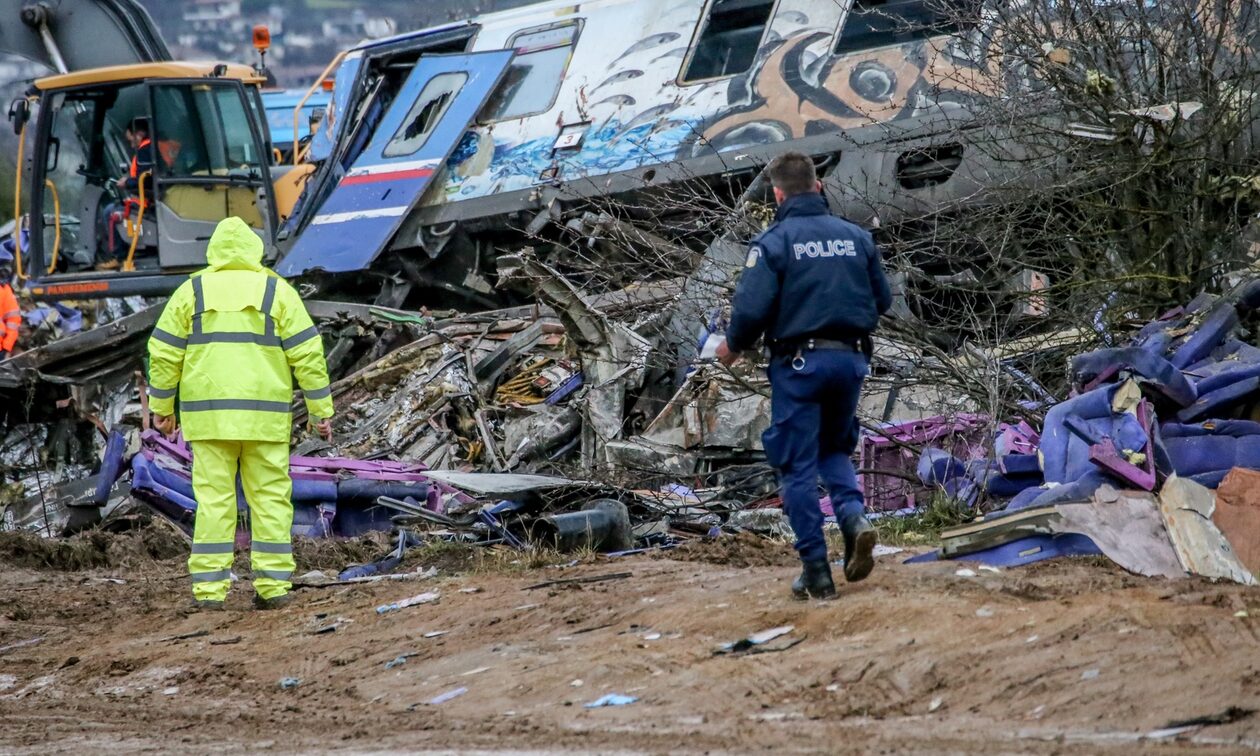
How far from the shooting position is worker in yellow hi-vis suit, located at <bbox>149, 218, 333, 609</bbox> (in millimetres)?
7699

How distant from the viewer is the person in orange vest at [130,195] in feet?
50.3

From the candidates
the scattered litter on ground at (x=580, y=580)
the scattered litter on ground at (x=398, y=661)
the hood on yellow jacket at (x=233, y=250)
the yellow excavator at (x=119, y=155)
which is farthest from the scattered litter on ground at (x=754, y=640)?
the yellow excavator at (x=119, y=155)

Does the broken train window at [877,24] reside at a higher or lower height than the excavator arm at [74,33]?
lower

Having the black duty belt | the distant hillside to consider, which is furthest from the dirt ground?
the distant hillside

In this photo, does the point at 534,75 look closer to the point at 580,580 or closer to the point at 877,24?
the point at 877,24

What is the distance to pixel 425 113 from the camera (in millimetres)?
16422

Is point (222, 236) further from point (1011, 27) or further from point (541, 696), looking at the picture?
point (1011, 27)

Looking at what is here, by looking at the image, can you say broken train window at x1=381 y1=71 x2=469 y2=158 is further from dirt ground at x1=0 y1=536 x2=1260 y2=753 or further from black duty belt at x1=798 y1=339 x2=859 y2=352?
black duty belt at x1=798 y1=339 x2=859 y2=352

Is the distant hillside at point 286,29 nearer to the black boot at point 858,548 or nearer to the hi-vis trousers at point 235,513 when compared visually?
the hi-vis trousers at point 235,513

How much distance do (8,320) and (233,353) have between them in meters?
10.7

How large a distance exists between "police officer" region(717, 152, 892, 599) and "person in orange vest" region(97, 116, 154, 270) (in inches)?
423

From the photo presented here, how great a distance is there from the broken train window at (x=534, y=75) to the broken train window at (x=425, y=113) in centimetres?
48

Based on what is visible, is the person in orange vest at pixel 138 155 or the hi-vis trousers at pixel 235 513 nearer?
the hi-vis trousers at pixel 235 513

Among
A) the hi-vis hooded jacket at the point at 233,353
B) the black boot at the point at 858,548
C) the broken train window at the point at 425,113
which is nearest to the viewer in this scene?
the black boot at the point at 858,548
